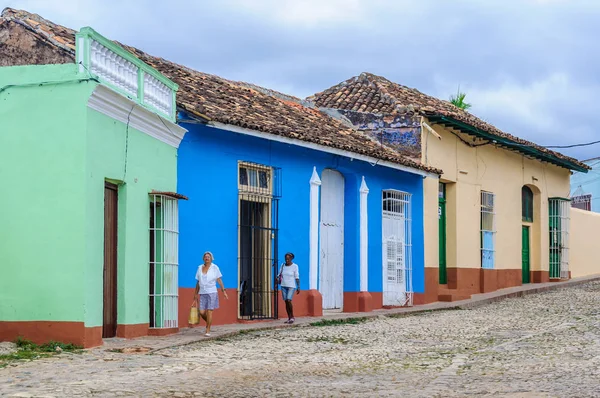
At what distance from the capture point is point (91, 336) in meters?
10.8

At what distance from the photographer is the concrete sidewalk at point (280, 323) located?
1138 cm

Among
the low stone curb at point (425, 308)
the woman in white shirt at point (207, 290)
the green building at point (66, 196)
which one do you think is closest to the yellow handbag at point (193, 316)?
the woman in white shirt at point (207, 290)

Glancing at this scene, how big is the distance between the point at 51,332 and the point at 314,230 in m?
7.58

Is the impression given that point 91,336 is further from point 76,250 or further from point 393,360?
point 393,360

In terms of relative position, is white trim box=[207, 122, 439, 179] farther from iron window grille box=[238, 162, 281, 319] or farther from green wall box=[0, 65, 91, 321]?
green wall box=[0, 65, 91, 321]

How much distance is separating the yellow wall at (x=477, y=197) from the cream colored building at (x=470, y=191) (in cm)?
3

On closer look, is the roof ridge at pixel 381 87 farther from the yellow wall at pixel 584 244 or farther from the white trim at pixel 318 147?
the yellow wall at pixel 584 244

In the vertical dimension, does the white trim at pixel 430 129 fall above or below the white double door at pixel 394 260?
above

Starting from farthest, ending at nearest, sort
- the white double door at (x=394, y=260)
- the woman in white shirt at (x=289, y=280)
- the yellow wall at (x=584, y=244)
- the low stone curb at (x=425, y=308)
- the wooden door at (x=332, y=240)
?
the yellow wall at (x=584, y=244), the white double door at (x=394, y=260), the wooden door at (x=332, y=240), the woman in white shirt at (x=289, y=280), the low stone curb at (x=425, y=308)

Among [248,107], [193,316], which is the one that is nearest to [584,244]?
[248,107]

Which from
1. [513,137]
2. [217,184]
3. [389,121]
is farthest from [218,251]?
[513,137]

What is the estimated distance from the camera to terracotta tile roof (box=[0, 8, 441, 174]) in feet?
45.8

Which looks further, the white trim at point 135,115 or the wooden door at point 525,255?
the wooden door at point 525,255

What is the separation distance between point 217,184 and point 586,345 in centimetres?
654
